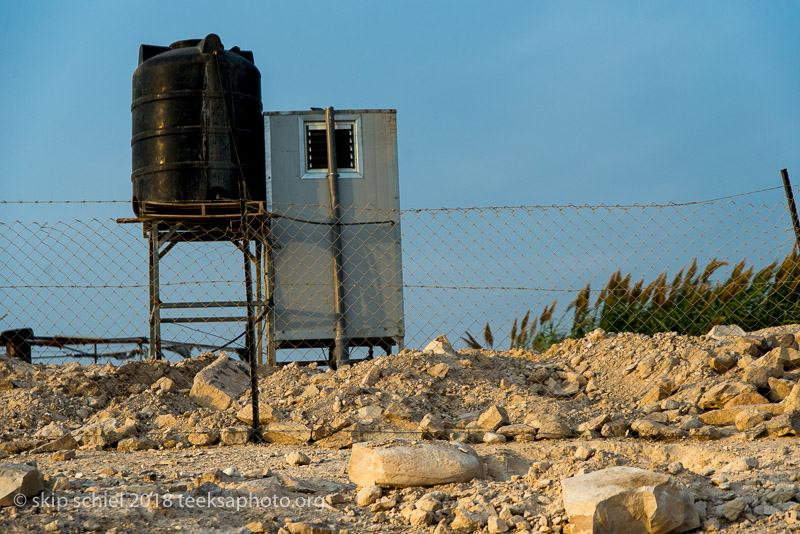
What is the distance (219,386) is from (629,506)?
4502mm

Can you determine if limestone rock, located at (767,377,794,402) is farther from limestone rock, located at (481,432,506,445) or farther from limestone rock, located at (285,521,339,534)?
limestone rock, located at (285,521,339,534)

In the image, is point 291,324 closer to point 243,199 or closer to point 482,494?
point 243,199

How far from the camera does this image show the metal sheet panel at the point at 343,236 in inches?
472

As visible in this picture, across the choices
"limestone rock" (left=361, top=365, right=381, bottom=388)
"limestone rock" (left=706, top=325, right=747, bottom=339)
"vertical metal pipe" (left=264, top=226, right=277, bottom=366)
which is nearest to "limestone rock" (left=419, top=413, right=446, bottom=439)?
"limestone rock" (left=361, top=365, right=381, bottom=388)

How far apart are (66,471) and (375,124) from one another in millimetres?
8257

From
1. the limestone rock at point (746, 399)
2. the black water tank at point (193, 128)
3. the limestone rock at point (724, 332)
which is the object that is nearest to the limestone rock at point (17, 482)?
the limestone rock at point (746, 399)

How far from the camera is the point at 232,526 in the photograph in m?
4.15

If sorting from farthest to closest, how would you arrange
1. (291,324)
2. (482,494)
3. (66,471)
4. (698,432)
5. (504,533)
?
1. (291,324)
2. (698,432)
3. (66,471)
4. (482,494)
5. (504,533)

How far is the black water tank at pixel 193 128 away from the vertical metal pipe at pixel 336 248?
50.2 inches

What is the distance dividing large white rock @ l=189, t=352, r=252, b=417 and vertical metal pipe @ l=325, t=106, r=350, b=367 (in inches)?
140

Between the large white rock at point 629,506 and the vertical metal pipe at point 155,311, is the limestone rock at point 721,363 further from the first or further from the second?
the vertical metal pipe at point 155,311

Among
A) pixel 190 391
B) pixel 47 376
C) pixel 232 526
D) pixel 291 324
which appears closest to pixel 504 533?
pixel 232 526

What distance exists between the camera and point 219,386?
761cm

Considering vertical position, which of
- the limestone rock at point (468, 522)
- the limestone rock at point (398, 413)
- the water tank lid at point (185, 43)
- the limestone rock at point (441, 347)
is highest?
the water tank lid at point (185, 43)
